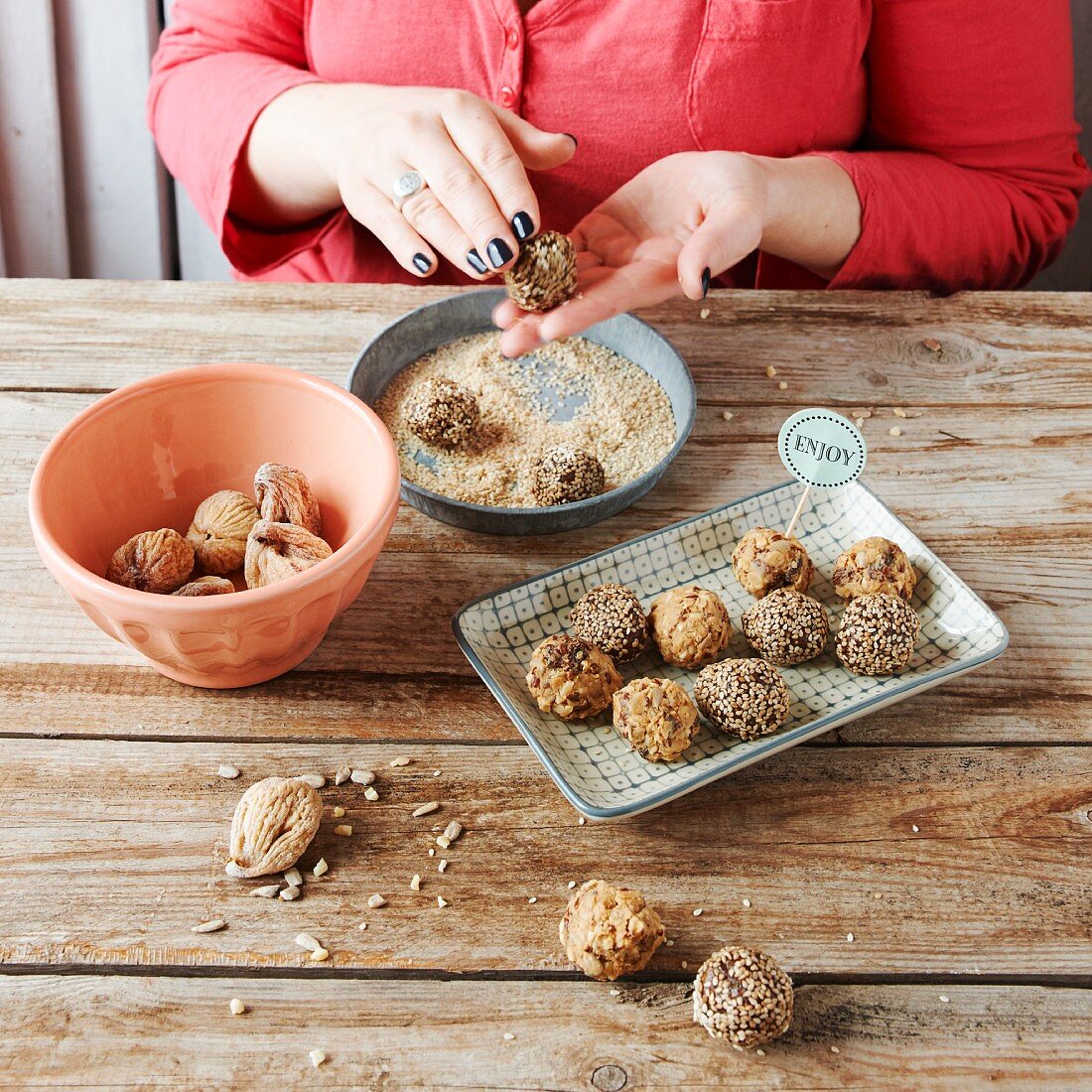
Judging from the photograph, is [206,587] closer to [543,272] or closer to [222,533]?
[222,533]

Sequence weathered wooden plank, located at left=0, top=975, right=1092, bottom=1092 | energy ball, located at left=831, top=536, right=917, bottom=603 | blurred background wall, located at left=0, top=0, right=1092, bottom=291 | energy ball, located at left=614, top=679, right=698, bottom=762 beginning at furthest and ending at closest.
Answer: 1. blurred background wall, located at left=0, top=0, right=1092, bottom=291
2. energy ball, located at left=831, top=536, right=917, bottom=603
3. energy ball, located at left=614, top=679, right=698, bottom=762
4. weathered wooden plank, located at left=0, top=975, right=1092, bottom=1092

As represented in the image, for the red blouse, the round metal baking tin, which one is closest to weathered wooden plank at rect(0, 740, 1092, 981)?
the round metal baking tin

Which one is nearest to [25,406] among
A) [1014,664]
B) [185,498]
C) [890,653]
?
[185,498]

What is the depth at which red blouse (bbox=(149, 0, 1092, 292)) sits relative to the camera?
1.12 m

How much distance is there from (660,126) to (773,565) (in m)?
0.61

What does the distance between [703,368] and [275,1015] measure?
0.77 m

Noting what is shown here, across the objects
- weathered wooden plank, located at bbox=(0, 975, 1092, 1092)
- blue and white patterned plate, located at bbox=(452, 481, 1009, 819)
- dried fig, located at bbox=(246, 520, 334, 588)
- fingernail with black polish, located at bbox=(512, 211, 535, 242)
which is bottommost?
weathered wooden plank, located at bbox=(0, 975, 1092, 1092)

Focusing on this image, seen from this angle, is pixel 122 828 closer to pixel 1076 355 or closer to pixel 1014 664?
pixel 1014 664

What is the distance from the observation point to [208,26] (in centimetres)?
125

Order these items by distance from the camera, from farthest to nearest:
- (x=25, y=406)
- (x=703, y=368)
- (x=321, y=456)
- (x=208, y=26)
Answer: (x=208, y=26) < (x=703, y=368) < (x=25, y=406) < (x=321, y=456)

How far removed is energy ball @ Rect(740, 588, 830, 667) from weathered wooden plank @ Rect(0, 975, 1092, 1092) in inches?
9.6

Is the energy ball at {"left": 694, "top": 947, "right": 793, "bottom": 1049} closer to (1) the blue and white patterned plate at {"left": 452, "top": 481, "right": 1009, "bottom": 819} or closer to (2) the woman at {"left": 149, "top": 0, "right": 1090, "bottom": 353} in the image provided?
(1) the blue and white patterned plate at {"left": 452, "top": 481, "right": 1009, "bottom": 819}

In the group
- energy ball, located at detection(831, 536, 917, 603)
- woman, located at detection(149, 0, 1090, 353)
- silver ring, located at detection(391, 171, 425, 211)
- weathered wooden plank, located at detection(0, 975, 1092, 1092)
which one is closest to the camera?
weathered wooden plank, located at detection(0, 975, 1092, 1092)

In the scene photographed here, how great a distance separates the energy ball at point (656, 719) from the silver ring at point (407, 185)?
50 centimetres
